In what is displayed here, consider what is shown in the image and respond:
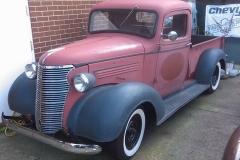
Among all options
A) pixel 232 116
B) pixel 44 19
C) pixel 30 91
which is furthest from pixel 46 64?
pixel 232 116

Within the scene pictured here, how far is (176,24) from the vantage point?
4410 millimetres

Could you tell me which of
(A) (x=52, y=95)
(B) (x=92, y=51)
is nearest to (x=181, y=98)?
(B) (x=92, y=51)

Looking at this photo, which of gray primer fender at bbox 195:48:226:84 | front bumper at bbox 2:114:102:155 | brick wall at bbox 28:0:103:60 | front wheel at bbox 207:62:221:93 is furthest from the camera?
front wheel at bbox 207:62:221:93

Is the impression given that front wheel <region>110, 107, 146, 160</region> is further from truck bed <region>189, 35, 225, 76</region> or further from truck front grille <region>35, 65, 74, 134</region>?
truck bed <region>189, 35, 225, 76</region>

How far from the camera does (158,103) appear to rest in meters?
3.48

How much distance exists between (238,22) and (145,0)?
398cm

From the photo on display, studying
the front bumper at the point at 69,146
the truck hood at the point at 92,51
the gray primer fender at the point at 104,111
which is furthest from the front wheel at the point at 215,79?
the front bumper at the point at 69,146

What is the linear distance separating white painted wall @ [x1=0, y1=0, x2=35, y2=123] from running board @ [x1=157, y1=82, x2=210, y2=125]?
2217 mm

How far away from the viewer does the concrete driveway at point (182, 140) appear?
3.45 m

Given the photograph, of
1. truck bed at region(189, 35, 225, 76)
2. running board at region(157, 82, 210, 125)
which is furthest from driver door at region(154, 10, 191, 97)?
truck bed at region(189, 35, 225, 76)

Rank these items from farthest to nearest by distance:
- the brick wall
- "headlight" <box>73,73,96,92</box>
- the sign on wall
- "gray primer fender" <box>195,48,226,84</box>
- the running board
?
1. the sign on wall
2. "gray primer fender" <box>195,48,226,84</box>
3. the brick wall
4. the running board
5. "headlight" <box>73,73,96,92</box>

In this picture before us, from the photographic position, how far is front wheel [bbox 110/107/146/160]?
310 centimetres

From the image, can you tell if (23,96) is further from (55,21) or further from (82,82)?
(55,21)

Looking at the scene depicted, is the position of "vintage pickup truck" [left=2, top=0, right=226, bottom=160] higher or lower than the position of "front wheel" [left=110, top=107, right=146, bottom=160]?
higher
